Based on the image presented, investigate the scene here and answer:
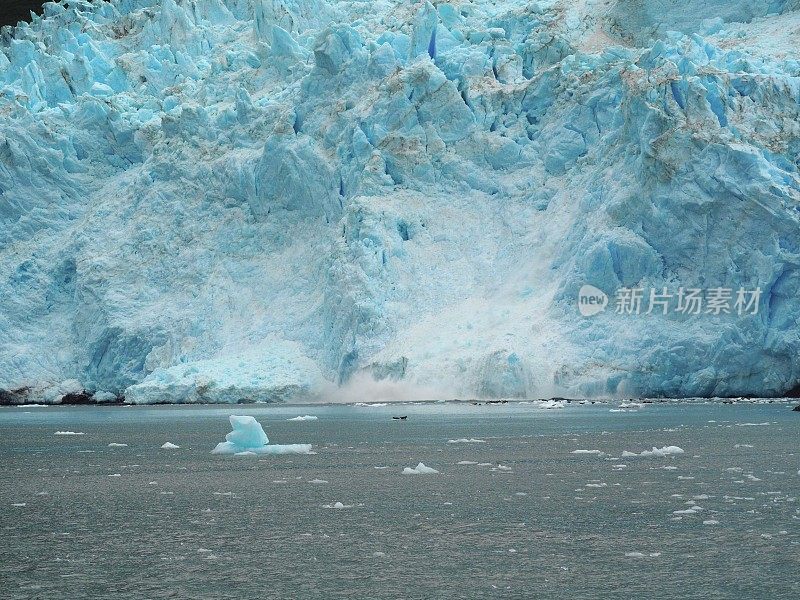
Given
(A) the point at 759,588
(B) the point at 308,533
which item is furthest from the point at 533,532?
(A) the point at 759,588

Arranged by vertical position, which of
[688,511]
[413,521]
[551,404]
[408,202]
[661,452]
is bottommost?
[413,521]

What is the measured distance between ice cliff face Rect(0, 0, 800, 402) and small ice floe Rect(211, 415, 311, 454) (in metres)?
18.6

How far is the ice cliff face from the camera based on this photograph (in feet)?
117

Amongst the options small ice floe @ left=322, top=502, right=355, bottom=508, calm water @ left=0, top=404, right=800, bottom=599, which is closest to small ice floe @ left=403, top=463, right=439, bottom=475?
calm water @ left=0, top=404, right=800, bottom=599

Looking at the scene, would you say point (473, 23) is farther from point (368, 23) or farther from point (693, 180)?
A: point (693, 180)

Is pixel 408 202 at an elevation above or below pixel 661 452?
above

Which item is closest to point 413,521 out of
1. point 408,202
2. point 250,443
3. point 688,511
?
point 688,511

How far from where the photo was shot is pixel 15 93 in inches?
1960

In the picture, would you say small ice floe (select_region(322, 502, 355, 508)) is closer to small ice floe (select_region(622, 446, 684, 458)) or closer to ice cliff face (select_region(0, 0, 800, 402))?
small ice floe (select_region(622, 446, 684, 458))

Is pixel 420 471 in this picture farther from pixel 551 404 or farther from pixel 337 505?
pixel 551 404

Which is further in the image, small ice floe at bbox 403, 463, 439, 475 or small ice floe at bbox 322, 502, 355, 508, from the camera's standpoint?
small ice floe at bbox 403, 463, 439, 475

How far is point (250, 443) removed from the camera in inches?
764

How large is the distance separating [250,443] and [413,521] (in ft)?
29.3

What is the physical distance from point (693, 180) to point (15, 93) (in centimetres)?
3046
